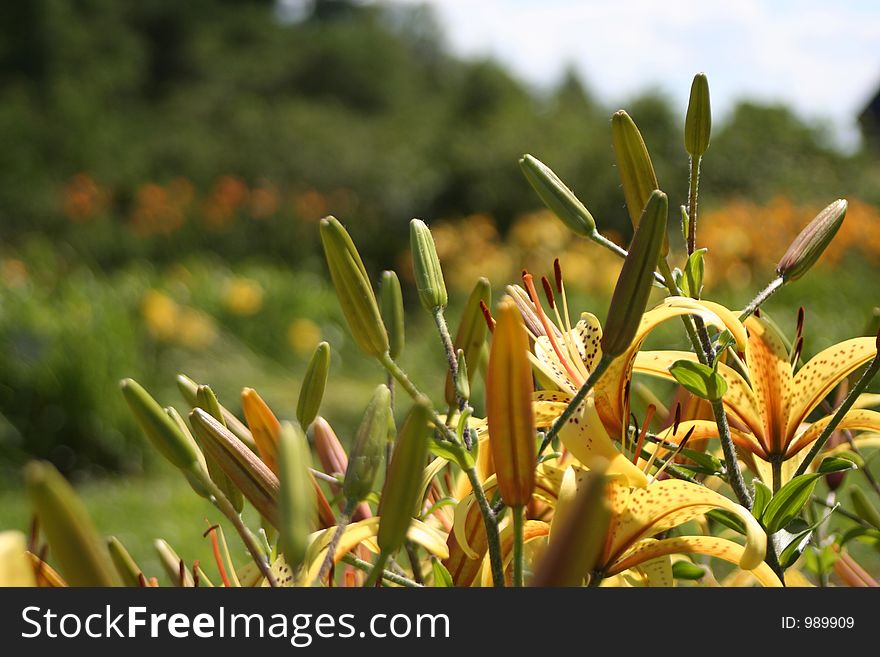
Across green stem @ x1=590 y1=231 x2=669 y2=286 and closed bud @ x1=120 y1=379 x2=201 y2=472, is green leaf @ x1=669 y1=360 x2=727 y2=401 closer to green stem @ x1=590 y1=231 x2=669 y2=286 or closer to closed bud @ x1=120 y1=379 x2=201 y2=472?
green stem @ x1=590 y1=231 x2=669 y2=286

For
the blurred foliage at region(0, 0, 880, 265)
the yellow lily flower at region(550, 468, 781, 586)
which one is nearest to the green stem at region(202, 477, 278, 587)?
the yellow lily flower at region(550, 468, 781, 586)

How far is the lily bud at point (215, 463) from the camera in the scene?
347mm

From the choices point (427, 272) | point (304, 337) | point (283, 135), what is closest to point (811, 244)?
point (427, 272)

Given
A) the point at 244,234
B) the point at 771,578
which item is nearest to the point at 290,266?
the point at 244,234

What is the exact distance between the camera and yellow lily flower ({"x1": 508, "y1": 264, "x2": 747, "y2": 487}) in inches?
12.7

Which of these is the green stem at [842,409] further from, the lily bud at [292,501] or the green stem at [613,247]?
the lily bud at [292,501]

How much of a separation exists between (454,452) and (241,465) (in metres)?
0.07

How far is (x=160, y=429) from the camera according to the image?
0.95ft

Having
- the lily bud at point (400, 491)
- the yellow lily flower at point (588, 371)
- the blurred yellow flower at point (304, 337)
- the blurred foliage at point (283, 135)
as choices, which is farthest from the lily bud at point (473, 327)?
the blurred foliage at point (283, 135)

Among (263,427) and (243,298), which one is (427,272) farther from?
(243,298)

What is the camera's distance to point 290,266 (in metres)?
5.70

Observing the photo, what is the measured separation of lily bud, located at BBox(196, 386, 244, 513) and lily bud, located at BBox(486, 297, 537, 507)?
0.40 feet
